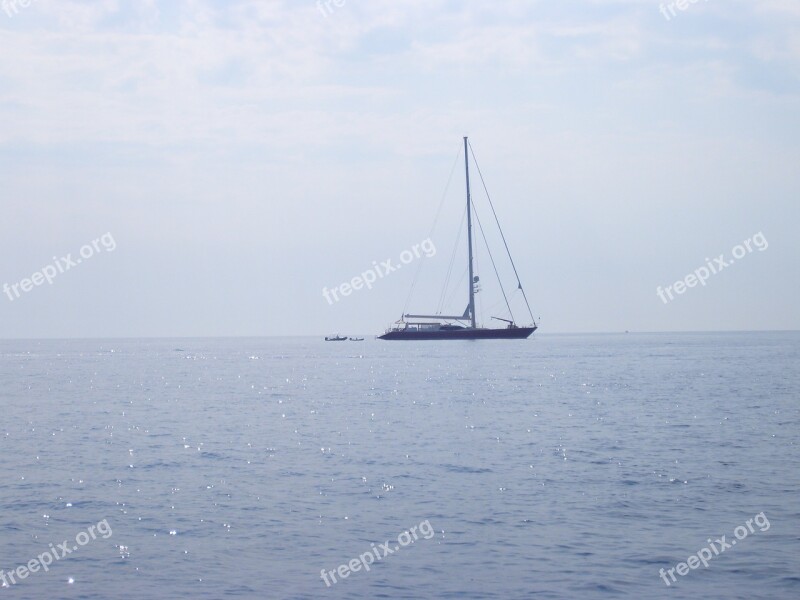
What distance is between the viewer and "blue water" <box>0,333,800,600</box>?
17234 millimetres

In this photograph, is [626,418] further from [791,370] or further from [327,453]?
[791,370]

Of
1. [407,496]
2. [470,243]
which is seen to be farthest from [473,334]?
[407,496]

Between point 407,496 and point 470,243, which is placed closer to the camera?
point 407,496

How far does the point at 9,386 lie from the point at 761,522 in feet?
217

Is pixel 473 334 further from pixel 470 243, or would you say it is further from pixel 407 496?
pixel 407 496

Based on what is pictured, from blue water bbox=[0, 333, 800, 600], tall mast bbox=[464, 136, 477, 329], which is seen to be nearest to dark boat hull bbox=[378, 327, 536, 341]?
tall mast bbox=[464, 136, 477, 329]

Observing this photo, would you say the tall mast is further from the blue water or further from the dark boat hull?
the blue water

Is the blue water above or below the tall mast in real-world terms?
below

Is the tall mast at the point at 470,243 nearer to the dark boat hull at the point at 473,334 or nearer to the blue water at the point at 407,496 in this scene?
the dark boat hull at the point at 473,334

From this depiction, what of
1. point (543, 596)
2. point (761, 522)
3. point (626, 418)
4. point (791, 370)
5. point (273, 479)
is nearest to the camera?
point (543, 596)

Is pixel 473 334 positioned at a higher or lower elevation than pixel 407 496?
higher

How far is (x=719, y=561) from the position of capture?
18281 millimetres

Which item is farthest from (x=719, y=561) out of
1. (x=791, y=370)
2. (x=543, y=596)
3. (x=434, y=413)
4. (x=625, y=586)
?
(x=791, y=370)

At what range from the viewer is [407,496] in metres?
24.4
